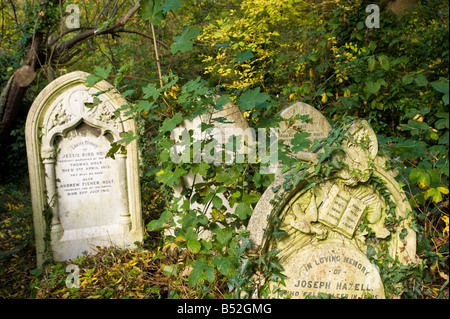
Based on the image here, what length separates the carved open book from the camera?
2.34m

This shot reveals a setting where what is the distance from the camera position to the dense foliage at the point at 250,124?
233cm

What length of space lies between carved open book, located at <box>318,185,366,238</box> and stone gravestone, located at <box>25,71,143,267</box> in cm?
236

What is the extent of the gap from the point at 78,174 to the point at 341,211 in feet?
9.64

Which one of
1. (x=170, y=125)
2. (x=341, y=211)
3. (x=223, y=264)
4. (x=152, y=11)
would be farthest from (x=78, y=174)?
(x=341, y=211)

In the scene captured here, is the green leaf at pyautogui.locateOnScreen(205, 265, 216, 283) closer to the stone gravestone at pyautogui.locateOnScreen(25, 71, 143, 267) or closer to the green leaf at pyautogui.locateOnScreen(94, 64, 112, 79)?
the green leaf at pyautogui.locateOnScreen(94, 64, 112, 79)

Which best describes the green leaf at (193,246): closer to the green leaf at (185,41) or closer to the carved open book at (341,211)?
the carved open book at (341,211)

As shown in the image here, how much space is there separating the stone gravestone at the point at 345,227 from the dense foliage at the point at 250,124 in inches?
4.6

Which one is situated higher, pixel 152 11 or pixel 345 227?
pixel 152 11

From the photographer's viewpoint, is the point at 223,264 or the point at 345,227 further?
the point at 345,227

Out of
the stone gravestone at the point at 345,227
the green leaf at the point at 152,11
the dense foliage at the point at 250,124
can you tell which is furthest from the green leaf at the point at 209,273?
the green leaf at the point at 152,11

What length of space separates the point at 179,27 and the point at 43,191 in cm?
609

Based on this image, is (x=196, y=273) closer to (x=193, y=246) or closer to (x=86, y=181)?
(x=193, y=246)

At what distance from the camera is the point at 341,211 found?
2.36 m
